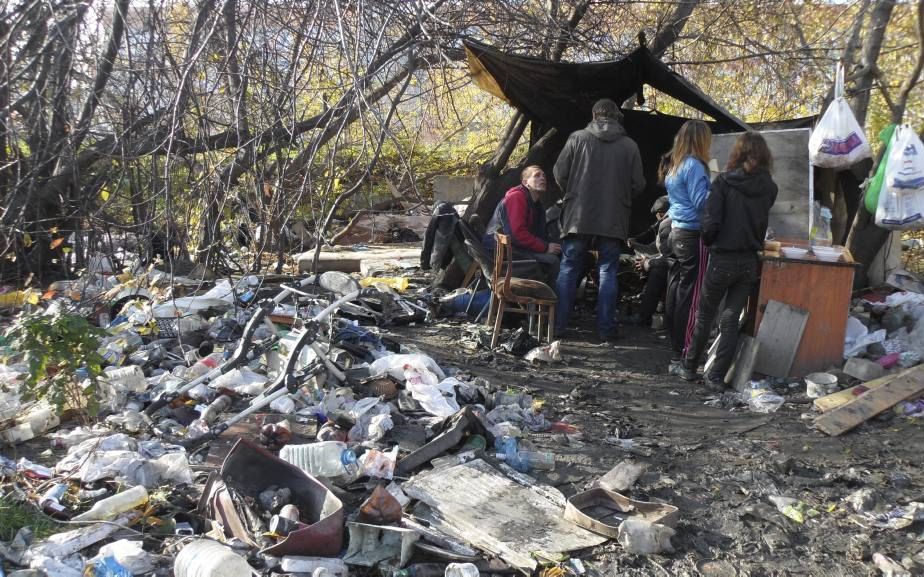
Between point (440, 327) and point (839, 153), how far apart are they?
3494mm

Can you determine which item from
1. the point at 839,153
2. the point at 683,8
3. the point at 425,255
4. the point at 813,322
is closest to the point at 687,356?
the point at 813,322

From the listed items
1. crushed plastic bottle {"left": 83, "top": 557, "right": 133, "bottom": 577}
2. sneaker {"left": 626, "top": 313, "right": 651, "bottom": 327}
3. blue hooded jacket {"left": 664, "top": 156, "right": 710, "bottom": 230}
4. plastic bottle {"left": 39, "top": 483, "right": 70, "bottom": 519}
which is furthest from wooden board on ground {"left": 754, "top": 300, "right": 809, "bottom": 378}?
plastic bottle {"left": 39, "top": 483, "right": 70, "bottom": 519}

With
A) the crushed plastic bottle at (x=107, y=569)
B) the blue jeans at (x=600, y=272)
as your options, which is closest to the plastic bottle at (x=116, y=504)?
the crushed plastic bottle at (x=107, y=569)

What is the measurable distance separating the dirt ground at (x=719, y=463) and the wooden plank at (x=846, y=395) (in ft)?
0.37

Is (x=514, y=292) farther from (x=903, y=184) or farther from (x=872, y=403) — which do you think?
(x=903, y=184)

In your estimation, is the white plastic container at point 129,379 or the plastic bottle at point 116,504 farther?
the white plastic container at point 129,379

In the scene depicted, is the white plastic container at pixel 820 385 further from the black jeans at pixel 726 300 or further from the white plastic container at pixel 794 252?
the white plastic container at pixel 794 252

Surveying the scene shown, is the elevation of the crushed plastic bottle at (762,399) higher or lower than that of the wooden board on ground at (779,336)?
lower

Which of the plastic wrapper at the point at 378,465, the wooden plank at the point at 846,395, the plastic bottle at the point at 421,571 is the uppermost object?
the wooden plank at the point at 846,395

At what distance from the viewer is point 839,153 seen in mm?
6090

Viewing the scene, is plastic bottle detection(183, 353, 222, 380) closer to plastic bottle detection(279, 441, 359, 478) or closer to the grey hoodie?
plastic bottle detection(279, 441, 359, 478)

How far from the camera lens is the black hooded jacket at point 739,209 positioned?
17.4 ft

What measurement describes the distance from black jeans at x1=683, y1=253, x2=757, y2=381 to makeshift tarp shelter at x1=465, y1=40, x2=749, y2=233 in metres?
2.29

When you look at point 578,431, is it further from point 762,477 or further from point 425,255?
point 425,255
